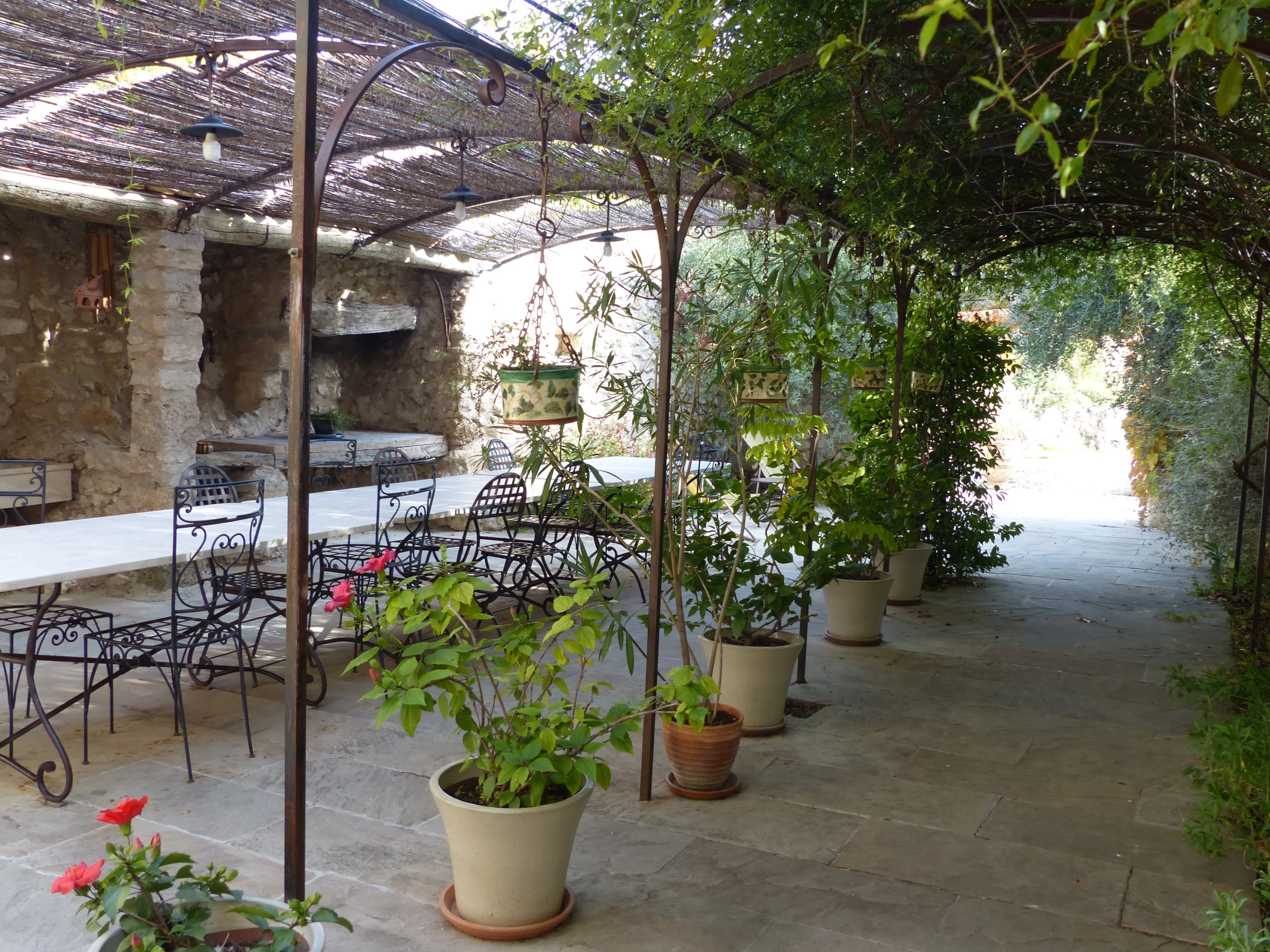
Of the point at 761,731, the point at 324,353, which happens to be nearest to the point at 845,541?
the point at 761,731

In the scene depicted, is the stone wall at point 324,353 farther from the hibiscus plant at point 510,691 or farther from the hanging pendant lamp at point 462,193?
the hibiscus plant at point 510,691

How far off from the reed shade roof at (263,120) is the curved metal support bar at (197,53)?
28mm

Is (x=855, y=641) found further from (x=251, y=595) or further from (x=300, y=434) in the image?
(x=300, y=434)

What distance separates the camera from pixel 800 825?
10.4ft

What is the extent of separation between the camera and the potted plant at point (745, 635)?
3.82m

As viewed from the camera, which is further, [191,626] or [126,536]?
[126,536]

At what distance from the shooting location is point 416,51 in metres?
2.70

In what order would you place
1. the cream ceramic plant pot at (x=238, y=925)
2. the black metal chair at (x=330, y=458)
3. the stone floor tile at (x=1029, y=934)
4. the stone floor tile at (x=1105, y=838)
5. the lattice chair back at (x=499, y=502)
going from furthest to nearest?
the black metal chair at (x=330, y=458), the lattice chair back at (x=499, y=502), the stone floor tile at (x=1105, y=838), the stone floor tile at (x=1029, y=934), the cream ceramic plant pot at (x=238, y=925)

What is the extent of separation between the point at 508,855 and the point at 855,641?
131 inches

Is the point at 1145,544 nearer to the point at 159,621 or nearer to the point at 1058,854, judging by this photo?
the point at 1058,854

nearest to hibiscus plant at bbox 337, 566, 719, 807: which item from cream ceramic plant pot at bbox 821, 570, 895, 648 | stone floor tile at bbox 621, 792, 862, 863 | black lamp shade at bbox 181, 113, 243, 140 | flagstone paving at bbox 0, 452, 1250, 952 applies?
flagstone paving at bbox 0, 452, 1250, 952

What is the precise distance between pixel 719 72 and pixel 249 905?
7.91 ft

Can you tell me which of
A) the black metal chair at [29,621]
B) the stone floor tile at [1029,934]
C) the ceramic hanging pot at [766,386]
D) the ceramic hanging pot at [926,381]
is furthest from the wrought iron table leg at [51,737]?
the ceramic hanging pot at [926,381]

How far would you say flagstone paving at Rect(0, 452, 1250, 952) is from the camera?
8.31 ft
